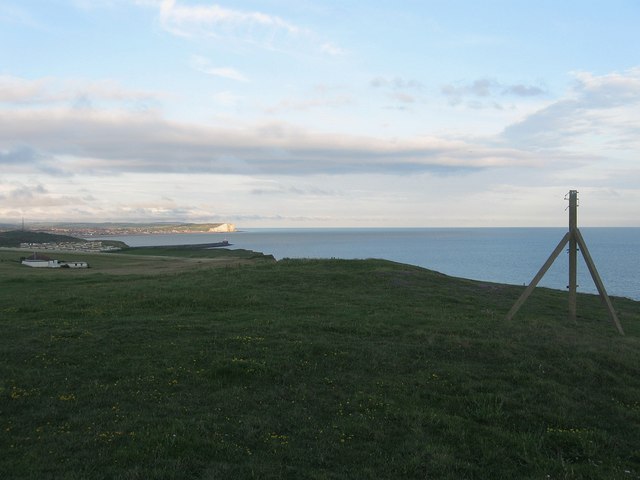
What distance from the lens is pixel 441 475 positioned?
21.2 ft

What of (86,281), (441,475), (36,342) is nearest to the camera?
(441,475)

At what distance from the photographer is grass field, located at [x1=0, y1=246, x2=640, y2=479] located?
22.0 feet

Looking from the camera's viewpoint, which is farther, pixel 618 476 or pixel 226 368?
pixel 226 368

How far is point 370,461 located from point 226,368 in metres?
4.47

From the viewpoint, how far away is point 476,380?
10352mm

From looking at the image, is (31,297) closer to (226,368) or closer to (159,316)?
(159,316)

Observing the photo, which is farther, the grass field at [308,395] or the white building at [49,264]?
the white building at [49,264]

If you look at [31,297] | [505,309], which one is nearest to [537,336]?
[505,309]

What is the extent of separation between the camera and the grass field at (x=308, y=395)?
264 inches

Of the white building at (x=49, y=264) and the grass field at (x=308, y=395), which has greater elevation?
the grass field at (x=308, y=395)

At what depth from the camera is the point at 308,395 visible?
30.4 feet

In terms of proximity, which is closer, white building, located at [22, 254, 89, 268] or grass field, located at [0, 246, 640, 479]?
grass field, located at [0, 246, 640, 479]

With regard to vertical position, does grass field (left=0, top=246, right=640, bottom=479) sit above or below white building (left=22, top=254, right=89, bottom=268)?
above

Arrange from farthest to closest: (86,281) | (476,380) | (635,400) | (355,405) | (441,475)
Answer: (86,281) < (476,380) < (635,400) < (355,405) < (441,475)
